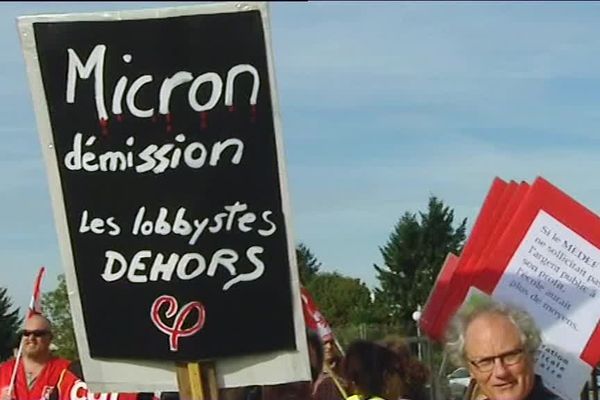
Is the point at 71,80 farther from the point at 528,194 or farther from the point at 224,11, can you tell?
the point at 528,194

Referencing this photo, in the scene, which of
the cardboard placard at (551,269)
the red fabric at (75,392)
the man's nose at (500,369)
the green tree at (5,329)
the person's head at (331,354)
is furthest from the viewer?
the green tree at (5,329)

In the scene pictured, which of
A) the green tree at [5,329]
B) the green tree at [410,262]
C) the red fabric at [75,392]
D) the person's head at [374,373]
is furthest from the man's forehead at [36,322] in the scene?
the green tree at [410,262]

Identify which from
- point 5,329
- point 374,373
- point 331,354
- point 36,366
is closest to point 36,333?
point 36,366

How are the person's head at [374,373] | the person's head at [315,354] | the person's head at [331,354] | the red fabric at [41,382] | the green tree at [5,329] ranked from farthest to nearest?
1. the green tree at [5,329]
2. the person's head at [331,354]
3. the red fabric at [41,382]
4. the person's head at [315,354]
5. the person's head at [374,373]

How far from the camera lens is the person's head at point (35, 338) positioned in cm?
718

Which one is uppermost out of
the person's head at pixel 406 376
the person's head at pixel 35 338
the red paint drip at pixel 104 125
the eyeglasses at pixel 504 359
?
the red paint drip at pixel 104 125

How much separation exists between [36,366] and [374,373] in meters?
2.30

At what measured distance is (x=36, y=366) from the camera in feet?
23.7

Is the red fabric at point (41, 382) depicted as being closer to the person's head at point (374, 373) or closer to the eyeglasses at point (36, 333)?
the eyeglasses at point (36, 333)

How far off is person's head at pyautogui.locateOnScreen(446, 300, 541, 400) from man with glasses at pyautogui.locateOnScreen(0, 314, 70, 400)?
345 cm

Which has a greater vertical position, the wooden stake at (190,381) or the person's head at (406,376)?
the wooden stake at (190,381)

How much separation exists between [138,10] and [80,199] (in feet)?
2.14

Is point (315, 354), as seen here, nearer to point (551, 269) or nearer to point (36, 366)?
point (551, 269)

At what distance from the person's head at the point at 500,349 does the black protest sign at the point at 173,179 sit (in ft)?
1.93
